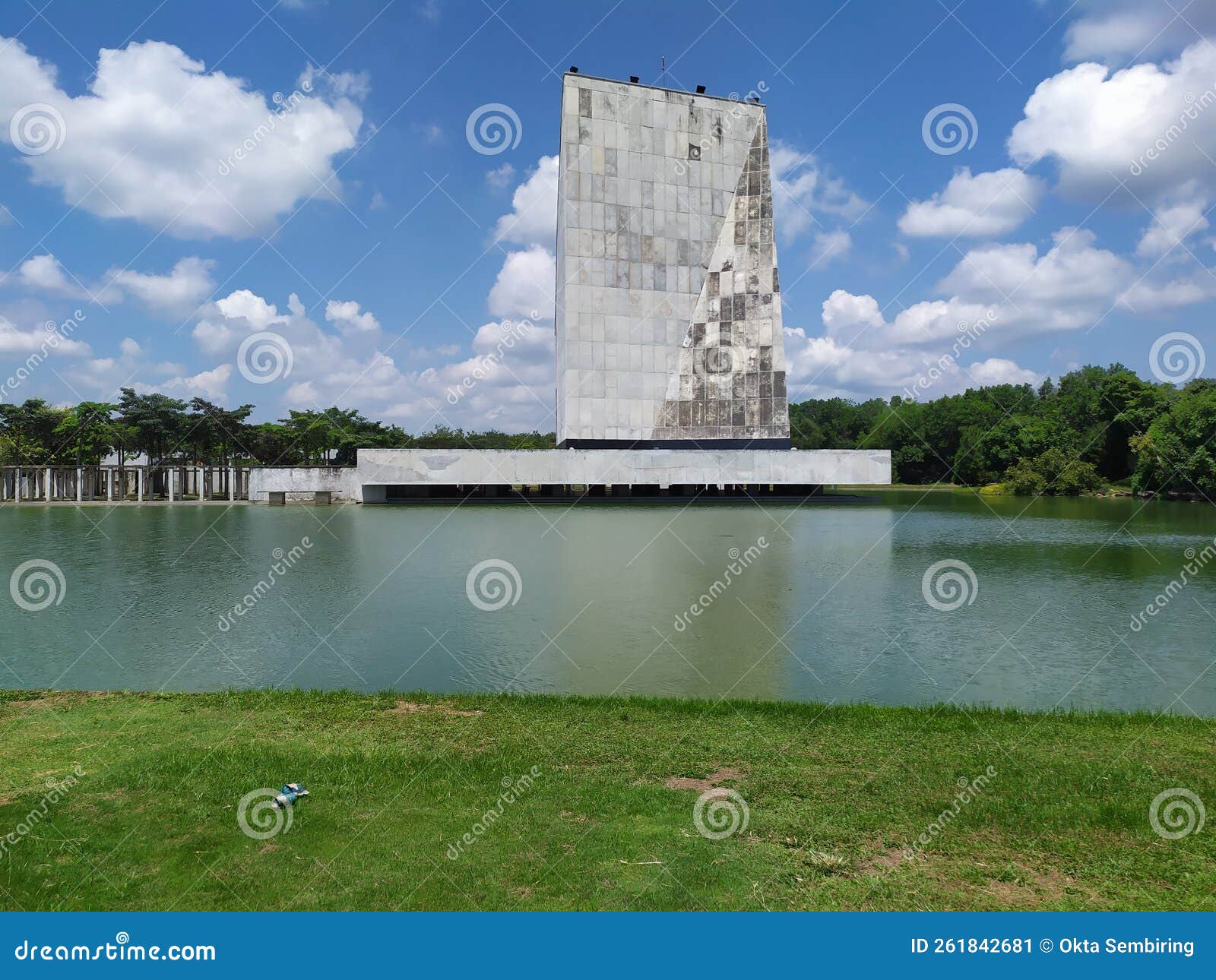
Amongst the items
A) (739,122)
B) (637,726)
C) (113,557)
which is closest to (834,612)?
(637,726)

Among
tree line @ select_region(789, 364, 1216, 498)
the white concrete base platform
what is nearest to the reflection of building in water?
the white concrete base platform

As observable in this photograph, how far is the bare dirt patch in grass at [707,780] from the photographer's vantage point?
6223mm

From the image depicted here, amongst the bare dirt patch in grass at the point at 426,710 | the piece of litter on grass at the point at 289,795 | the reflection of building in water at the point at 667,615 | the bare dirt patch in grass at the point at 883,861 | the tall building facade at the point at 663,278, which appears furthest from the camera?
the tall building facade at the point at 663,278

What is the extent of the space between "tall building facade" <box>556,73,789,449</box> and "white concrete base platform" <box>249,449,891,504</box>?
3.21 feet

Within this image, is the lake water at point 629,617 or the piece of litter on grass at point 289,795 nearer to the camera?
the piece of litter on grass at point 289,795

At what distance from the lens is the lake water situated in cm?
1017

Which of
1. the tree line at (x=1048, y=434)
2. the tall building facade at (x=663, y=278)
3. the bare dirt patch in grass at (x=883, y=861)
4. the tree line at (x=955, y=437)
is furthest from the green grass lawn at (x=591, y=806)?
the tree line at (x=1048, y=434)

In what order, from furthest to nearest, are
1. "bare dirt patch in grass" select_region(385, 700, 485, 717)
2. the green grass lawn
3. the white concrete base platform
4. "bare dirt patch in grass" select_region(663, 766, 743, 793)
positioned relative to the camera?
the white concrete base platform
"bare dirt patch in grass" select_region(385, 700, 485, 717)
"bare dirt patch in grass" select_region(663, 766, 743, 793)
the green grass lawn

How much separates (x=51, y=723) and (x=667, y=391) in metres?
42.6

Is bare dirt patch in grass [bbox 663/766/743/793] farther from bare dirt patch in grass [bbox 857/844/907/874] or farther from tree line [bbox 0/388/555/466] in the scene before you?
tree line [bbox 0/388/555/466]

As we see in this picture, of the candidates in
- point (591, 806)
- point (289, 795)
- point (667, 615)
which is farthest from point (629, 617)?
point (289, 795)

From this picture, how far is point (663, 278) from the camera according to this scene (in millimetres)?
48281

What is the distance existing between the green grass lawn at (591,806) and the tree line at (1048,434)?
5577cm

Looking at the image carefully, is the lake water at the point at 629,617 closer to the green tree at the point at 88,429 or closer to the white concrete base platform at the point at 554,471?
the white concrete base platform at the point at 554,471
